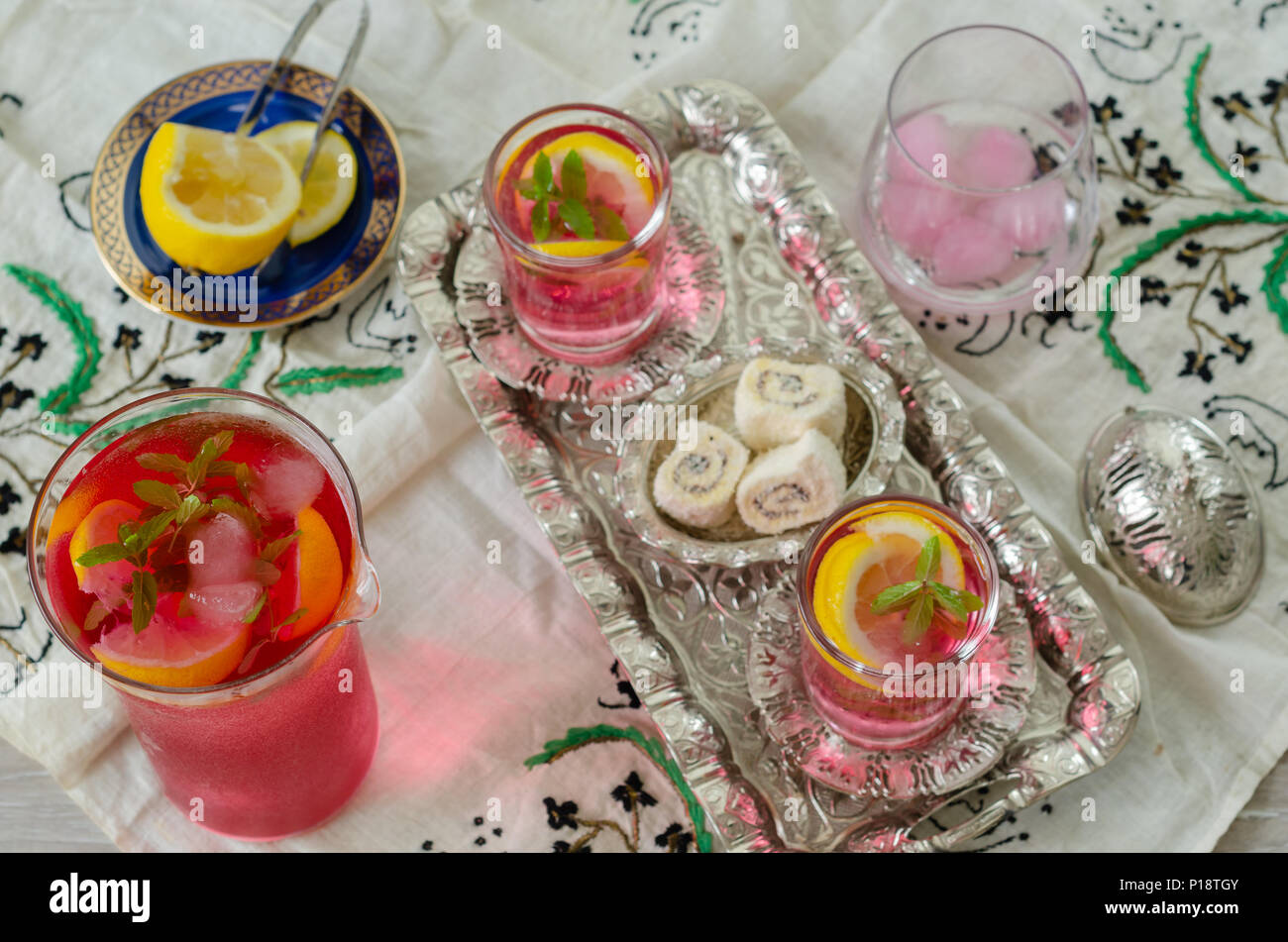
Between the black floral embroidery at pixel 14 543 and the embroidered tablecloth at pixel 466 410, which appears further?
the black floral embroidery at pixel 14 543

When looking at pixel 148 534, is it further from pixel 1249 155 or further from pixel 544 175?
pixel 1249 155

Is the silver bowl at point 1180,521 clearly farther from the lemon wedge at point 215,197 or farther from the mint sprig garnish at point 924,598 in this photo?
the lemon wedge at point 215,197

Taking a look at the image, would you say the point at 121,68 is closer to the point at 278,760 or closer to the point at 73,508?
the point at 73,508

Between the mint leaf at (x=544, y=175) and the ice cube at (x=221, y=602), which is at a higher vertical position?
the mint leaf at (x=544, y=175)

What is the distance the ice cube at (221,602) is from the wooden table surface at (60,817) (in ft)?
1.83

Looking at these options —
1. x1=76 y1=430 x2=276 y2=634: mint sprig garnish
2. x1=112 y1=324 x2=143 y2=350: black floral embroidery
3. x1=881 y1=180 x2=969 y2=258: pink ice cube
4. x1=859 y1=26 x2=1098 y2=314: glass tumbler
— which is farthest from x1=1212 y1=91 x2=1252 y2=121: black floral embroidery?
x1=112 y1=324 x2=143 y2=350: black floral embroidery

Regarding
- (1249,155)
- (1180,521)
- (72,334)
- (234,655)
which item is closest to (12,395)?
(72,334)

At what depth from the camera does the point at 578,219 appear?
4.64 ft

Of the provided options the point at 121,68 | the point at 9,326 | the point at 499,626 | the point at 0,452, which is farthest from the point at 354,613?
the point at 121,68

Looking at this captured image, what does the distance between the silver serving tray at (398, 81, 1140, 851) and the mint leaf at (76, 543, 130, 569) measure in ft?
1.76

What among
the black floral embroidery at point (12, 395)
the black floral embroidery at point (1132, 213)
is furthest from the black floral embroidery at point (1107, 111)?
the black floral embroidery at point (12, 395)

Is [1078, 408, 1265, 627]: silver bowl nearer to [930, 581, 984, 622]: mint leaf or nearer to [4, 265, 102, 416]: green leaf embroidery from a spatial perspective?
[930, 581, 984, 622]: mint leaf

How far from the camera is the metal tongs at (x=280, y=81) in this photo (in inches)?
63.5

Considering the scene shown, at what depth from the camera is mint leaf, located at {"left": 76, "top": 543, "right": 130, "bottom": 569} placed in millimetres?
1012
